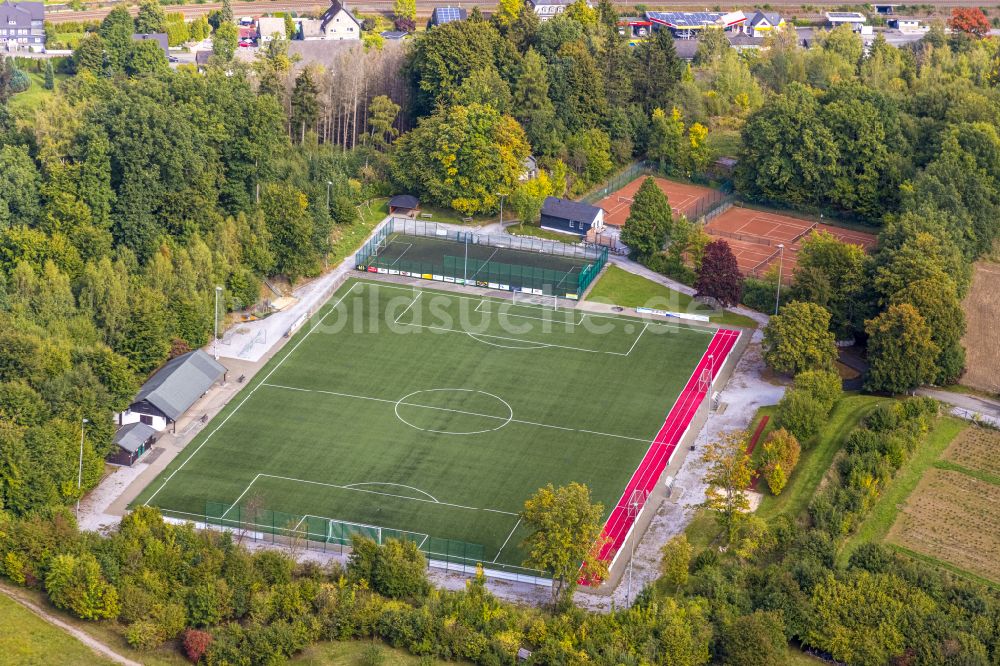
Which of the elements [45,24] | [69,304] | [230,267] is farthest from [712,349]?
[45,24]

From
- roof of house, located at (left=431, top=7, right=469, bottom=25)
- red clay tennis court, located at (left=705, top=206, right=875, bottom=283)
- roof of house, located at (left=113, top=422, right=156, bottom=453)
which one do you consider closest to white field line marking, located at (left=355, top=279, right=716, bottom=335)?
red clay tennis court, located at (left=705, top=206, right=875, bottom=283)

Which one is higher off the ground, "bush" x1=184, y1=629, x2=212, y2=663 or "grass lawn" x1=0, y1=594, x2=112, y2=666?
"bush" x1=184, y1=629, x2=212, y2=663

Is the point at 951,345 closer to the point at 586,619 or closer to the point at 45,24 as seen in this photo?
the point at 586,619

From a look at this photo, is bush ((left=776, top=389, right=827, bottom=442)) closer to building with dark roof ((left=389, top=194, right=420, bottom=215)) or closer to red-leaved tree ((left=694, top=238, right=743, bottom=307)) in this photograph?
red-leaved tree ((left=694, top=238, right=743, bottom=307))

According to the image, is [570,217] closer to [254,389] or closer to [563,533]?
[254,389]

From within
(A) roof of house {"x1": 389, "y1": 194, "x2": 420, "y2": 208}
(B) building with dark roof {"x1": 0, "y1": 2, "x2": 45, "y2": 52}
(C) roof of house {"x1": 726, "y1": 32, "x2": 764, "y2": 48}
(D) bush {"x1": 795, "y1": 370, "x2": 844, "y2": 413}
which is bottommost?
(D) bush {"x1": 795, "y1": 370, "x2": 844, "y2": 413}

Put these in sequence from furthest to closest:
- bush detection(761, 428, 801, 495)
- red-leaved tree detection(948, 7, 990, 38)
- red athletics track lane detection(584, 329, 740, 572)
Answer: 1. red-leaved tree detection(948, 7, 990, 38)
2. bush detection(761, 428, 801, 495)
3. red athletics track lane detection(584, 329, 740, 572)
